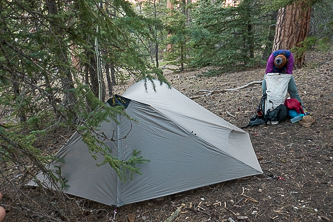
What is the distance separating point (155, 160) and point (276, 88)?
2926 mm

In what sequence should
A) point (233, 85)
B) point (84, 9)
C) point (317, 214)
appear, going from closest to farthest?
point (84, 9)
point (317, 214)
point (233, 85)

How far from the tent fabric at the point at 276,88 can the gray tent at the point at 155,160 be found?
1.68 meters

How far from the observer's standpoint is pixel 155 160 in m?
3.23

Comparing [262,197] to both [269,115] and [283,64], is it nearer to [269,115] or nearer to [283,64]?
[269,115]

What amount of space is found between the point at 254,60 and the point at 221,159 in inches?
282

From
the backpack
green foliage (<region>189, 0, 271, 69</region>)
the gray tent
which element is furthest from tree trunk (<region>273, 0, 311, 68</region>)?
the gray tent

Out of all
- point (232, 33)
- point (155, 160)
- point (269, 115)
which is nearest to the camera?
point (155, 160)

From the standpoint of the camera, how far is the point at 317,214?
8.51 feet

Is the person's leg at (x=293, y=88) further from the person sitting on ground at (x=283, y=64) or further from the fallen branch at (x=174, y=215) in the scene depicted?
the fallen branch at (x=174, y=215)

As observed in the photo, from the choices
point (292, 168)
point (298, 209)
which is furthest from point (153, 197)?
point (292, 168)

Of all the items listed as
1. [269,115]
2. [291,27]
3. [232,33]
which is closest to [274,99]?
[269,115]

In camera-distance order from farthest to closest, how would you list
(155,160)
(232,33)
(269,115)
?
(232,33)
(269,115)
(155,160)

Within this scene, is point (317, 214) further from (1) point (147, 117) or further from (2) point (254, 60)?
(2) point (254, 60)

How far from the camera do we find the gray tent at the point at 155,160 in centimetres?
313
